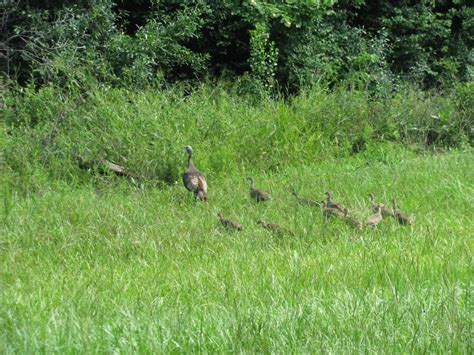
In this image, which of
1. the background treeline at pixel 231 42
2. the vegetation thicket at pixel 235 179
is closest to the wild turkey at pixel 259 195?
the vegetation thicket at pixel 235 179

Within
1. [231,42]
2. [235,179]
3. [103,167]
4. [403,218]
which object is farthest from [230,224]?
[231,42]

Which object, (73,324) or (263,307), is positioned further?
(263,307)

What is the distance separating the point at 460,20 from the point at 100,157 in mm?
13164

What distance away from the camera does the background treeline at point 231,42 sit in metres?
14.6

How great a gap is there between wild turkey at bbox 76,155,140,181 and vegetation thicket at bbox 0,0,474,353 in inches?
1.4

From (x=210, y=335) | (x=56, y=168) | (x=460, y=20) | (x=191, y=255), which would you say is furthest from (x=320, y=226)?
(x=460, y=20)

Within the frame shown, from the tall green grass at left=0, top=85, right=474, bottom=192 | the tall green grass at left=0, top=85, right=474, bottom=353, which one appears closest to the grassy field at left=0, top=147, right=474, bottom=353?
the tall green grass at left=0, top=85, right=474, bottom=353

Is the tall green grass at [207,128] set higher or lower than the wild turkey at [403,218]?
lower

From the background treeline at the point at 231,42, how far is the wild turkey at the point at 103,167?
2.13m

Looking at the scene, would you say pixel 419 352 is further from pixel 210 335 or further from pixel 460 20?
pixel 460 20

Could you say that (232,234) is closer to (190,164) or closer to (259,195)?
(259,195)

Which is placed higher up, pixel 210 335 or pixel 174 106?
pixel 210 335

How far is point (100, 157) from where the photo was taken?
11.7 meters

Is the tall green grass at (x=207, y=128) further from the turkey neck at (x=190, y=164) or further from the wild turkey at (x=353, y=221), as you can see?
the wild turkey at (x=353, y=221)
